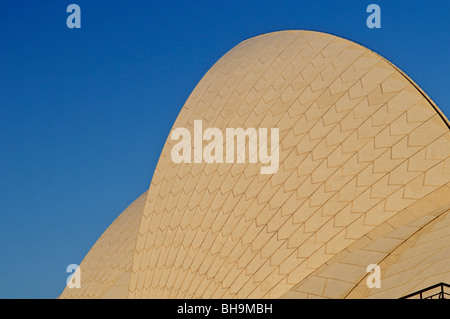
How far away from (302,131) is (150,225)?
5.60 m

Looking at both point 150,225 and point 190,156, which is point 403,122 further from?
point 150,225

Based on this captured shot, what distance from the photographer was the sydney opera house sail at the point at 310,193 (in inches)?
411

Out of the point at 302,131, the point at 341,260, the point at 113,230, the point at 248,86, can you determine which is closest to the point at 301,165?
the point at 302,131

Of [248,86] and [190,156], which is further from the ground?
[248,86]

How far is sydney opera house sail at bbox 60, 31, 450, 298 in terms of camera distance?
10.4m

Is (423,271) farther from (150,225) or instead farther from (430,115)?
(150,225)

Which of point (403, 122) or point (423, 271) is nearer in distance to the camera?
point (423, 271)

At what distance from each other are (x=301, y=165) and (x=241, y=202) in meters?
1.83

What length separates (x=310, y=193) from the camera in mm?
12477

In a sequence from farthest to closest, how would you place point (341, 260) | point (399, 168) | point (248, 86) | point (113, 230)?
point (113, 230) → point (248, 86) → point (399, 168) → point (341, 260)

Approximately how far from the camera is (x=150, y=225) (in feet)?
54.2
